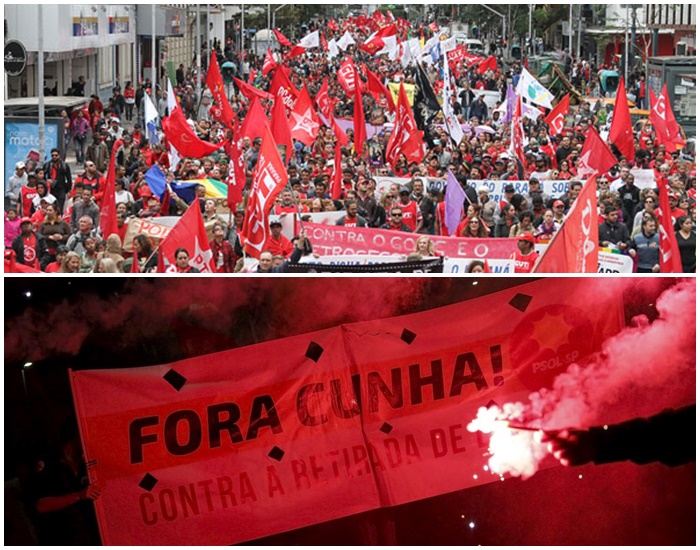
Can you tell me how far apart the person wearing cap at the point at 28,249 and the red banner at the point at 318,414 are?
213 inches

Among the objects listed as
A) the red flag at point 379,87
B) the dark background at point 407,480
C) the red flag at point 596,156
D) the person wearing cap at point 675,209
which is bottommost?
the dark background at point 407,480

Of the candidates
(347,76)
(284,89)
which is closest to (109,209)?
(284,89)

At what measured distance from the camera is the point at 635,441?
8.06 metres

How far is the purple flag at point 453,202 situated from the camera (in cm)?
1474

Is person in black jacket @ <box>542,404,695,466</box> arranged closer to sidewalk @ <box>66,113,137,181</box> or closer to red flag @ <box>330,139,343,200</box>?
red flag @ <box>330,139,343,200</box>

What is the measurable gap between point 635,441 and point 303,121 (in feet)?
43.4

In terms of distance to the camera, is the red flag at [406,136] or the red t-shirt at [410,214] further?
the red flag at [406,136]

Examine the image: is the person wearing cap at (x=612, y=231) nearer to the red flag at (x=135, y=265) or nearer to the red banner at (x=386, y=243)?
the red banner at (x=386, y=243)

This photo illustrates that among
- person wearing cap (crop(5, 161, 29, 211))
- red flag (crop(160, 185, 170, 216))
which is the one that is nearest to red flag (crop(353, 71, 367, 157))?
red flag (crop(160, 185, 170, 216))

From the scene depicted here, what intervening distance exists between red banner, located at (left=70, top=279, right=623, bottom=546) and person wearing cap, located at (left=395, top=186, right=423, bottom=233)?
7.04 meters

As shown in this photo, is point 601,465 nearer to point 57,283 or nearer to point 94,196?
point 57,283

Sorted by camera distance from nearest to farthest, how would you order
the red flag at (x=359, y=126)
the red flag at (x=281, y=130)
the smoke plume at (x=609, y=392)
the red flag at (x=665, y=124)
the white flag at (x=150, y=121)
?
the smoke plume at (x=609, y=392), the red flag at (x=281, y=130), the red flag at (x=359, y=126), the red flag at (x=665, y=124), the white flag at (x=150, y=121)

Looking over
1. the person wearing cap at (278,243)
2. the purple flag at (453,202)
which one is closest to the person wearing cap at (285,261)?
the person wearing cap at (278,243)

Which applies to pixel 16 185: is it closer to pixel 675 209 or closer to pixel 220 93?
pixel 675 209
